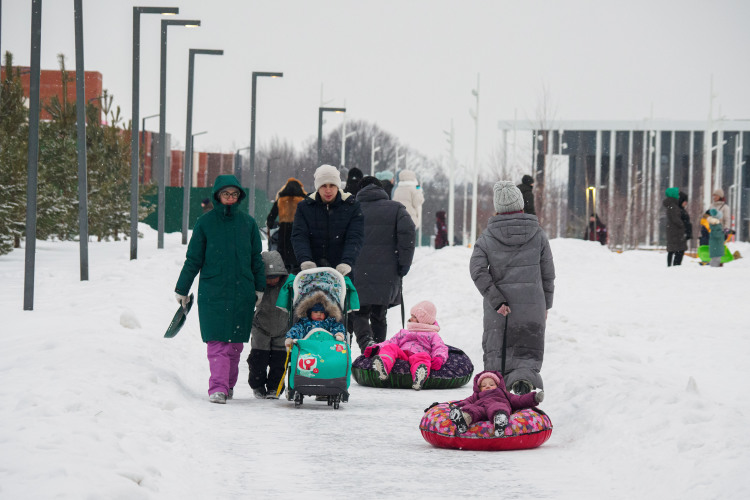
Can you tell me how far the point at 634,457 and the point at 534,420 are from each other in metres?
1.11

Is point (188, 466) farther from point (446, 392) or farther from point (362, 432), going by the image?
point (446, 392)

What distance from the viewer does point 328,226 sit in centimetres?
1127

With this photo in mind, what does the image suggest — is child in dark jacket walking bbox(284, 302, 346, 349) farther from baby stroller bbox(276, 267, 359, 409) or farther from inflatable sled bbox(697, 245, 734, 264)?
inflatable sled bbox(697, 245, 734, 264)

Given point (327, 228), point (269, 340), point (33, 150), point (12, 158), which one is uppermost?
point (12, 158)

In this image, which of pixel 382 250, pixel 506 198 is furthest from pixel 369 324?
pixel 506 198

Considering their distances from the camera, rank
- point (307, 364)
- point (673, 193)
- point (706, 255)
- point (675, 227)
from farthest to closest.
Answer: point (706, 255)
point (675, 227)
point (673, 193)
point (307, 364)

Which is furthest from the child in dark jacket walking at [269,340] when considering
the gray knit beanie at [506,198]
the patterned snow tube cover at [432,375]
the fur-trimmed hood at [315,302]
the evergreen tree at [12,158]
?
the evergreen tree at [12,158]

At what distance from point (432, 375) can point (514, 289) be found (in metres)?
2.15

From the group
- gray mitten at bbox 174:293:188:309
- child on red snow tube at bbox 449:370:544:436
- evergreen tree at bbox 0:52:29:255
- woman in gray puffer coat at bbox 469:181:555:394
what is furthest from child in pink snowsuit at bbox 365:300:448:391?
evergreen tree at bbox 0:52:29:255

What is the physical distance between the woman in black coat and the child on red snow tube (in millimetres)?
5021

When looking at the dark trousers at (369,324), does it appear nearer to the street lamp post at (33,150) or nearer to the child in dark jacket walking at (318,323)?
the child in dark jacket walking at (318,323)

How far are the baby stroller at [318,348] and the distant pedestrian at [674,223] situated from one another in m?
17.8

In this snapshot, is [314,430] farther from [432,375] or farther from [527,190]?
[527,190]

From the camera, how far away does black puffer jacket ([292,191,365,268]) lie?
36.9ft
